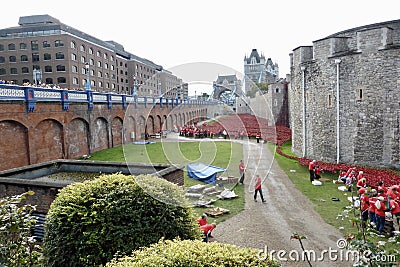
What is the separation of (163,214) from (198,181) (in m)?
6.05

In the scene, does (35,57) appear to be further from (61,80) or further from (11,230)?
(11,230)

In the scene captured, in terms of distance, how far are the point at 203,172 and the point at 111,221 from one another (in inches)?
310

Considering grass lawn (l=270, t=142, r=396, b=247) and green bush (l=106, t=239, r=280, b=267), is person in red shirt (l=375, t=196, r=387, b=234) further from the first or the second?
green bush (l=106, t=239, r=280, b=267)

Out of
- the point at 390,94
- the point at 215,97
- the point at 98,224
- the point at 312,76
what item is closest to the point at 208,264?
the point at 98,224

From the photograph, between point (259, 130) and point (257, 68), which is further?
point (257, 68)

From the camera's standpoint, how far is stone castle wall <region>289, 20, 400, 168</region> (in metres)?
20.2

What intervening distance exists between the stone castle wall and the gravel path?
7721 mm

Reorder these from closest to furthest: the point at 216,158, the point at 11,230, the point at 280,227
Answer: the point at 11,230 < the point at 280,227 < the point at 216,158

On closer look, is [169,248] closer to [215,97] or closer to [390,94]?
[215,97]

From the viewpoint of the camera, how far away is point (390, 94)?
20078 millimetres

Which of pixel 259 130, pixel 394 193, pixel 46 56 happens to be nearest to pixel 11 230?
pixel 394 193

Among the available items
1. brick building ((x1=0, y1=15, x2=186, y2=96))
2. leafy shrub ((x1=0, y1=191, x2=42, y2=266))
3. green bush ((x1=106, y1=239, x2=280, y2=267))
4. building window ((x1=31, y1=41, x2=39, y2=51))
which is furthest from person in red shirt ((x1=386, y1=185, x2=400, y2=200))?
building window ((x1=31, y1=41, x2=39, y2=51))

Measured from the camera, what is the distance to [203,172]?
48.1ft

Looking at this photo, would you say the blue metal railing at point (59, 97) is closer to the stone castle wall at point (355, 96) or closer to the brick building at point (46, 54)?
the stone castle wall at point (355, 96)
